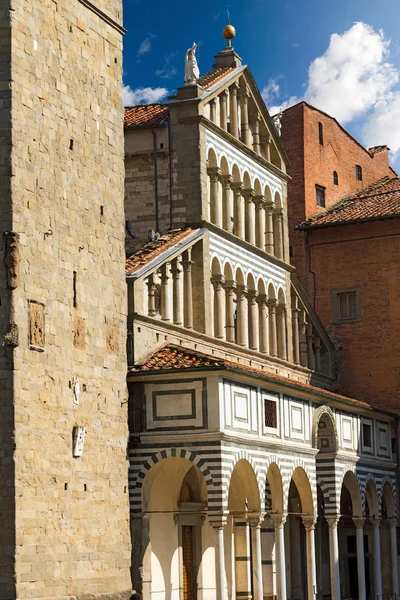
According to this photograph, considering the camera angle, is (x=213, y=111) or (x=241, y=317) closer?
(x=213, y=111)

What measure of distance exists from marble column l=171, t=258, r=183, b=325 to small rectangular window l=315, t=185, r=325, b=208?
558 inches

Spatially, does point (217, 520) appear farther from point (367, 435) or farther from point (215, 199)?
point (367, 435)

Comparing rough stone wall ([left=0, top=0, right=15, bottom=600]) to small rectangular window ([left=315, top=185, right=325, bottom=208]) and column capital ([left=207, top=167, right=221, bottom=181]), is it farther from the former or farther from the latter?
small rectangular window ([left=315, top=185, right=325, bottom=208])

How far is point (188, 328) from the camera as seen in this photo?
33.2m

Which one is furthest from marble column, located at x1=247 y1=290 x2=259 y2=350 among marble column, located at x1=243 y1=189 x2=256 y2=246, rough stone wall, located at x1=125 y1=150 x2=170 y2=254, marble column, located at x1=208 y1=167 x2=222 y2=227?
rough stone wall, located at x1=125 y1=150 x2=170 y2=254

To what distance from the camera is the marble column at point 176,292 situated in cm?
3284

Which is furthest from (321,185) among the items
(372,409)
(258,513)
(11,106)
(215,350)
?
(11,106)

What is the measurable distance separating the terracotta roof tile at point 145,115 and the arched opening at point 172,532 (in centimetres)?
921

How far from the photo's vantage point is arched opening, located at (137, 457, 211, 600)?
29594 millimetres

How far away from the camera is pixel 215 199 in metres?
35.6

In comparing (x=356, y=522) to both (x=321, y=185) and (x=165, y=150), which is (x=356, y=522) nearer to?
(x=165, y=150)

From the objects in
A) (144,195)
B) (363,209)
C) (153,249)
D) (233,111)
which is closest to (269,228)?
(233,111)

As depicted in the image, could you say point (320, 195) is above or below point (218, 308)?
above

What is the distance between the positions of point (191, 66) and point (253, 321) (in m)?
6.95
